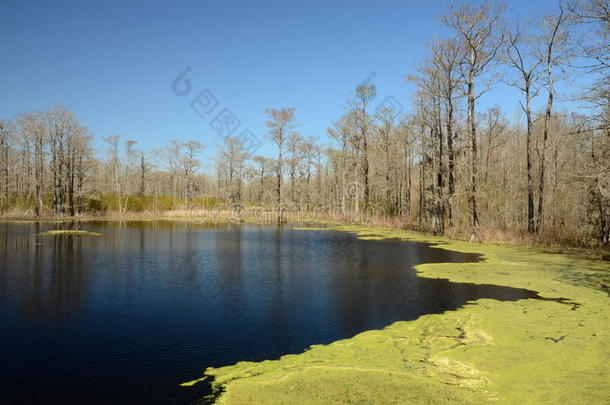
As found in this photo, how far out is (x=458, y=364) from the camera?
5953mm

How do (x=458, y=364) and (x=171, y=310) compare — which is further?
(x=171, y=310)

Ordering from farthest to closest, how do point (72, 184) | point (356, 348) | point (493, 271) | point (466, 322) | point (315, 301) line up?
point (72, 184)
point (493, 271)
point (315, 301)
point (466, 322)
point (356, 348)

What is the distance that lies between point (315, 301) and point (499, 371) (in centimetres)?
516

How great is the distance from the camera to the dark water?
5.65 m

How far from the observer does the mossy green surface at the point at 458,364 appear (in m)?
4.91

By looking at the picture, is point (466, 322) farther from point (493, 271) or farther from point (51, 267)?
point (51, 267)

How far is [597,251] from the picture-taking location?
18.4 meters

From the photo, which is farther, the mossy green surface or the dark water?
the dark water

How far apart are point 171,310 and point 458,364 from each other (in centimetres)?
647

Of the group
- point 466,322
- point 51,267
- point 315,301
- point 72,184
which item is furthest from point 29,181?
point 466,322

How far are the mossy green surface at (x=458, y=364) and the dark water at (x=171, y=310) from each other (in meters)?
0.62

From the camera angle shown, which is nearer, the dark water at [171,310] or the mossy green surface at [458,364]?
the mossy green surface at [458,364]

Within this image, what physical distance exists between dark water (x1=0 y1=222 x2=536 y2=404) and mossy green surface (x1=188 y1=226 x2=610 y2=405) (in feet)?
2.03

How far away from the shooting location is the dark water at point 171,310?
5.65m
